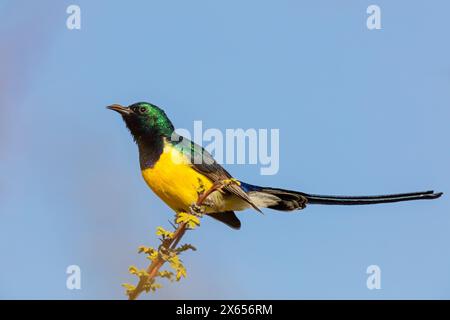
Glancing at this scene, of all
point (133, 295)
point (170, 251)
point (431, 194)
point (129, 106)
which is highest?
point (129, 106)

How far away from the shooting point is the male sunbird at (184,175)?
6828mm

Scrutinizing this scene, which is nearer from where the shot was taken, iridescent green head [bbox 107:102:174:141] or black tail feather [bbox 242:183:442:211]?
black tail feather [bbox 242:183:442:211]

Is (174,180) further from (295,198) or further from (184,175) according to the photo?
(295,198)

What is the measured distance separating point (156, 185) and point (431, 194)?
260cm

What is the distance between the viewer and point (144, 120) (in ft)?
23.9

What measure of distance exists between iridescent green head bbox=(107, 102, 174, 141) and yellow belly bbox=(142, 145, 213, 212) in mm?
307

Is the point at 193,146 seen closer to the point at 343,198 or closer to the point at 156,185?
the point at 156,185

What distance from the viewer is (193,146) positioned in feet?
23.6

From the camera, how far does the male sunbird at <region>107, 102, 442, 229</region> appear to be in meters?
6.83

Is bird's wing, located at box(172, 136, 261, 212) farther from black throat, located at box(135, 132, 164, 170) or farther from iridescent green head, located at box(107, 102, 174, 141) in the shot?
iridescent green head, located at box(107, 102, 174, 141)

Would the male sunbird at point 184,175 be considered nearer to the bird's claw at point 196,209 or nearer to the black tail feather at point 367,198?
the black tail feather at point 367,198

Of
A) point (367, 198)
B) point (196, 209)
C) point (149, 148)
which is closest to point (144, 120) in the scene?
point (149, 148)

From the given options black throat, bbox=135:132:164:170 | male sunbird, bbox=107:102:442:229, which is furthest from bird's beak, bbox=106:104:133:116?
black throat, bbox=135:132:164:170
